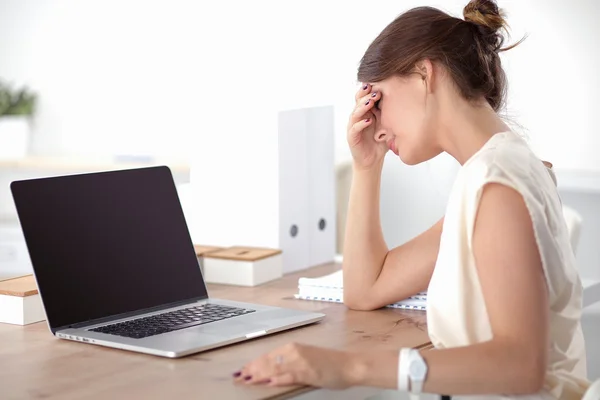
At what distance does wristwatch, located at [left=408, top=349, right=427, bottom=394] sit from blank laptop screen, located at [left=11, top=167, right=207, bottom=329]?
586mm

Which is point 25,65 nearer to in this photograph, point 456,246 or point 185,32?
point 185,32

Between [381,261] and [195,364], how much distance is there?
0.55 meters

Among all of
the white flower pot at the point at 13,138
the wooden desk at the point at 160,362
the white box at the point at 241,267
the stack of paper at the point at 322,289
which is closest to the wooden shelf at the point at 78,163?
the white flower pot at the point at 13,138

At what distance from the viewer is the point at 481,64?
1.50m

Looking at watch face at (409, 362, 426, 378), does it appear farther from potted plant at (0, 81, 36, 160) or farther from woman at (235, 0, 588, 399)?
potted plant at (0, 81, 36, 160)

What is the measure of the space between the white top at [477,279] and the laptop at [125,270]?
31 cm

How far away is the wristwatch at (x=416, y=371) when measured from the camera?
1.21 metres

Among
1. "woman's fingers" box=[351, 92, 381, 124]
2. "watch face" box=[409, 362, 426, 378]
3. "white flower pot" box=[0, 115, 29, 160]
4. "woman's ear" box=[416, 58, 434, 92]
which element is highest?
"woman's ear" box=[416, 58, 434, 92]

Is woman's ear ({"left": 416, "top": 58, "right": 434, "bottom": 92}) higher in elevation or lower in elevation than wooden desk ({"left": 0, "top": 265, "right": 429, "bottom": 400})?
higher

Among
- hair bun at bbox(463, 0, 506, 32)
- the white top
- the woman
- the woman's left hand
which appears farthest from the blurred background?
the woman's left hand

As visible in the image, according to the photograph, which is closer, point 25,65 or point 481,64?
point 481,64

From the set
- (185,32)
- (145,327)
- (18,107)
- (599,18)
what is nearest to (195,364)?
(145,327)

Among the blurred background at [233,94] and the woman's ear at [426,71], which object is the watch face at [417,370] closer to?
the woman's ear at [426,71]

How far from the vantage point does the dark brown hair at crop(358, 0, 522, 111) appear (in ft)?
4.81
